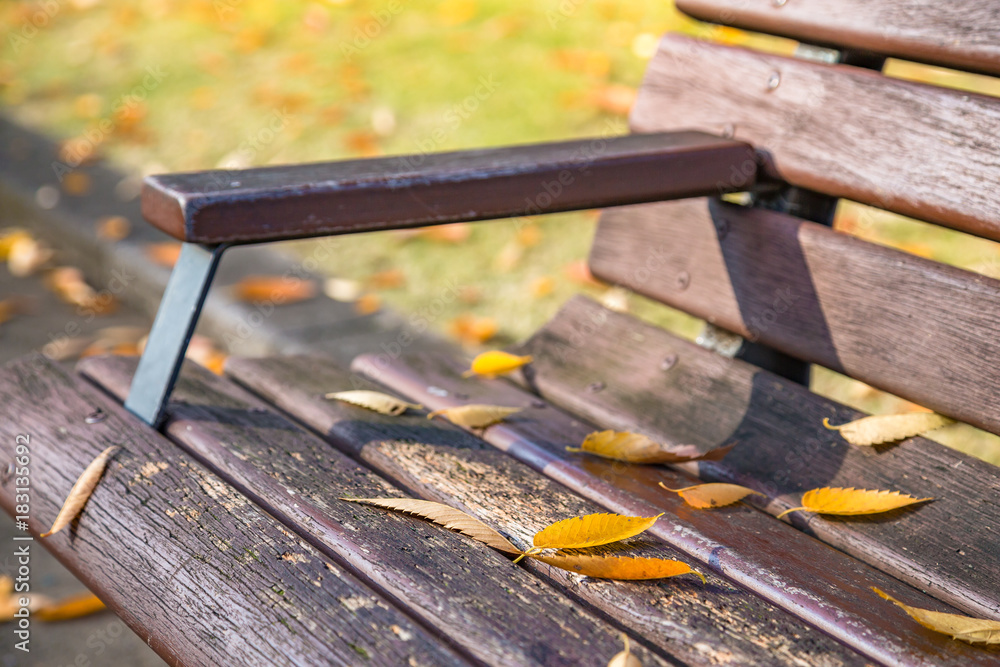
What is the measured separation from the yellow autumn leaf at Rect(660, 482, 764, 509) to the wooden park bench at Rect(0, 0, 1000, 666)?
0.09ft

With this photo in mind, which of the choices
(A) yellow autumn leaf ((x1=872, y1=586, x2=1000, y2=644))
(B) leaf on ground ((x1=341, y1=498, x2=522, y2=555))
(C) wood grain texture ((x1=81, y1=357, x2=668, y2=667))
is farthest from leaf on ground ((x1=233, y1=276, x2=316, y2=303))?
(A) yellow autumn leaf ((x1=872, y1=586, x2=1000, y2=644))

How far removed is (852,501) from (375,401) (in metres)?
0.63

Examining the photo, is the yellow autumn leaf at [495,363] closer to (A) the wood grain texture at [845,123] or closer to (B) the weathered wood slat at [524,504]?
(B) the weathered wood slat at [524,504]

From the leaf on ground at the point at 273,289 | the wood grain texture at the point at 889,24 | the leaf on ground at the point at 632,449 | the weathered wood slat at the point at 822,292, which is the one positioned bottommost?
the leaf on ground at the point at 273,289

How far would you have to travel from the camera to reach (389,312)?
2.64m

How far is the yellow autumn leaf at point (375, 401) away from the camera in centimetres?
130

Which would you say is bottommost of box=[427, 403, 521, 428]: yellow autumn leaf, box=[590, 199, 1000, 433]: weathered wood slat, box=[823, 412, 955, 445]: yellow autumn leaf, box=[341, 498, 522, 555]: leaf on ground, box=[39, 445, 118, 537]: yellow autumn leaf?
box=[39, 445, 118, 537]: yellow autumn leaf

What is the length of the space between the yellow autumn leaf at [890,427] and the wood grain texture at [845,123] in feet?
0.83

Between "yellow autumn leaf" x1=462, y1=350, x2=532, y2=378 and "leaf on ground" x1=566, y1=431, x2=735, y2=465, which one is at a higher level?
"leaf on ground" x1=566, y1=431, x2=735, y2=465

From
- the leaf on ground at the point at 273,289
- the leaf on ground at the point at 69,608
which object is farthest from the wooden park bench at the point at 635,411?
the leaf on ground at the point at 273,289

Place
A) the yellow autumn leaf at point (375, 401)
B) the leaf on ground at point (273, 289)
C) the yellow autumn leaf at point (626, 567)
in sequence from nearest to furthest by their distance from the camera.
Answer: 1. the yellow autumn leaf at point (626, 567)
2. the yellow autumn leaf at point (375, 401)
3. the leaf on ground at point (273, 289)

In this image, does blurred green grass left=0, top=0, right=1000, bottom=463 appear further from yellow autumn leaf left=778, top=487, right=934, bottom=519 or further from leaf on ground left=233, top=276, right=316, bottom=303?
yellow autumn leaf left=778, top=487, right=934, bottom=519

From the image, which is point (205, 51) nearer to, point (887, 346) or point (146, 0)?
point (146, 0)

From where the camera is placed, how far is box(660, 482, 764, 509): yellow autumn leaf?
3.70 feet
